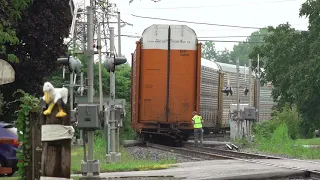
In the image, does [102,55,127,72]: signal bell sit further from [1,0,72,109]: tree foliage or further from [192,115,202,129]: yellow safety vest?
[1,0,72,109]: tree foliage

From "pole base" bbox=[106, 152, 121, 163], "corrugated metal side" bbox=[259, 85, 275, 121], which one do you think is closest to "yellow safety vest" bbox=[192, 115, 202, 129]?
"pole base" bbox=[106, 152, 121, 163]

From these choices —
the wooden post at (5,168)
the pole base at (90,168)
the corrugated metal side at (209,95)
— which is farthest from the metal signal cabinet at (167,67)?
the pole base at (90,168)

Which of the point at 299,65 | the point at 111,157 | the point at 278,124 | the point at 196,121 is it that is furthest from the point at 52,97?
the point at 299,65

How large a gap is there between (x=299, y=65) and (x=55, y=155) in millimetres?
47756

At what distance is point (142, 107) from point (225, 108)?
46.7ft

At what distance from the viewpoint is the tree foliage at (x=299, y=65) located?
53.0 metres

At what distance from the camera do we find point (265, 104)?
67.8m

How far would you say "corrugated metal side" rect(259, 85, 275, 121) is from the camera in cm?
6317

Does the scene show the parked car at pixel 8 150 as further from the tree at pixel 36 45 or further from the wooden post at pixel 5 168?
the tree at pixel 36 45

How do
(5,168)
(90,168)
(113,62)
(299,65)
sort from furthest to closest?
1. (299,65)
2. (113,62)
3. (5,168)
4. (90,168)

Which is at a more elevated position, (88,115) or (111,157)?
(88,115)

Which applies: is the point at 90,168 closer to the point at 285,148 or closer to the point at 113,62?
the point at 113,62

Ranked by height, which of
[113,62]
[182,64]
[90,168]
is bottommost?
[90,168]

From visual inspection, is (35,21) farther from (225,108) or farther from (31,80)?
(225,108)
